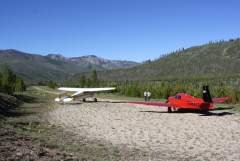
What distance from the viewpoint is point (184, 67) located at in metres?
153

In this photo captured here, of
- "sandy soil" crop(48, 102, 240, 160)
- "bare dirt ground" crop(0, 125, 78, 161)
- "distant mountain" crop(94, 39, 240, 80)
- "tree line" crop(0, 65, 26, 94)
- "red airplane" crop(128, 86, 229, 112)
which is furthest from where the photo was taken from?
"distant mountain" crop(94, 39, 240, 80)

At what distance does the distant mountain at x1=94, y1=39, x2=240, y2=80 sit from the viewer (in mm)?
139500

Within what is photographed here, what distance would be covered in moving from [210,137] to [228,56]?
143788 millimetres

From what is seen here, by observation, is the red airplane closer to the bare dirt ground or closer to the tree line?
the bare dirt ground

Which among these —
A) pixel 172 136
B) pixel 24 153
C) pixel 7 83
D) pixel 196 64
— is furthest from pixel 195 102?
pixel 196 64

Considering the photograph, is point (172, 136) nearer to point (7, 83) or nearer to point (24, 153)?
point (24, 153)

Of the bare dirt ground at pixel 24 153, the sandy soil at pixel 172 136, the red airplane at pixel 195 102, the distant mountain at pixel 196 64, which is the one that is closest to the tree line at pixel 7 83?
the red airplane at pixel 195 102

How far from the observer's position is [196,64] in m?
152

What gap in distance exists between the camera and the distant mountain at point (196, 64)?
458 feet

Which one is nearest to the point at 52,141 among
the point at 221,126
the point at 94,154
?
the point at 94,154

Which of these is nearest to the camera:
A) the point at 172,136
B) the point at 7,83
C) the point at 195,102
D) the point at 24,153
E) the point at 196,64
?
the point at 24,153

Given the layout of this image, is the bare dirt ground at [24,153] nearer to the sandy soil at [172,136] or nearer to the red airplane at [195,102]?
the sandy soil at [172,136]

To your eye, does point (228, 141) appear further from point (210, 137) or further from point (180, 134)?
point (180, 134)

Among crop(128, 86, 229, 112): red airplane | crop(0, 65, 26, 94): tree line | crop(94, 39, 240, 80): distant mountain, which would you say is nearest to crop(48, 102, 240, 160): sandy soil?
crop(128, 86, 229, 112): red airplane
